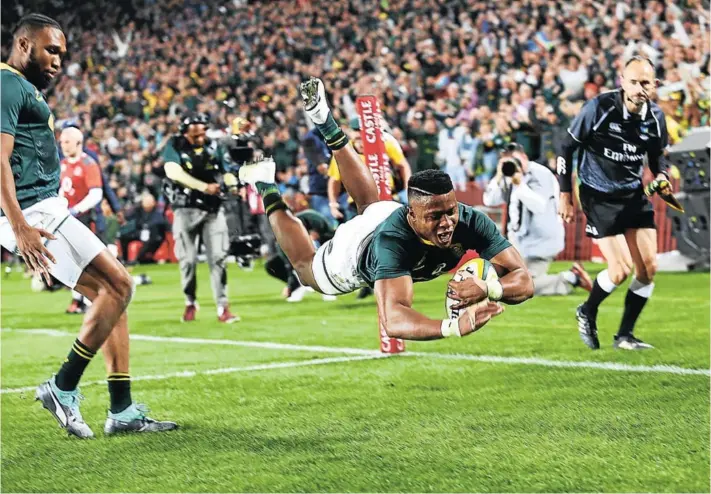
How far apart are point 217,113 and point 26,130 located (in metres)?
24.2

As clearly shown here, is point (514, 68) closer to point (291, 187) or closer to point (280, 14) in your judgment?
point (291, 187)

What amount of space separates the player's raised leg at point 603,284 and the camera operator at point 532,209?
15.0 ft

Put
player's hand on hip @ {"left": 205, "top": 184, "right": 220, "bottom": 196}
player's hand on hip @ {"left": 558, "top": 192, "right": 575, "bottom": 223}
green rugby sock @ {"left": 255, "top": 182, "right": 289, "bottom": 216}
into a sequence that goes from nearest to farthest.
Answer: green rugby sock @ {"left": 255, "top": 182, "right": 289, "bottom": 216}, player's hand on hip @ {"left": 558, "top": 192, "right": 575, "bottom": 223}, player's hand on hip @ {"left": 205, "top": 184, "right": 220, "bottom": 196}

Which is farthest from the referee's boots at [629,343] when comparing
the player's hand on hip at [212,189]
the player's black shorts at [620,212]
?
the player's hand on hip at [212,189]

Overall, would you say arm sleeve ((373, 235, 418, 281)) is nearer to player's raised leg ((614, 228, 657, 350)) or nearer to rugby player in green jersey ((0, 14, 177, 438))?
rugby player in green jersey ((0, 14, 177, 438))

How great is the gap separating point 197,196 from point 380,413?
604 centimetres

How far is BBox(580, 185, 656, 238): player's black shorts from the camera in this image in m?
8.73

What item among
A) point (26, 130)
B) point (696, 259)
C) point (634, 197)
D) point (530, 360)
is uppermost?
point (26, 130)

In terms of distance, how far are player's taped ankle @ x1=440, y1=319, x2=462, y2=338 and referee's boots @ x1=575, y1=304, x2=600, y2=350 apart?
472 centimetres

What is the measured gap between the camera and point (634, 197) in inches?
344

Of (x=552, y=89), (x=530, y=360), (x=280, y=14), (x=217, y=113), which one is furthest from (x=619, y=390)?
(x=280, y=14)

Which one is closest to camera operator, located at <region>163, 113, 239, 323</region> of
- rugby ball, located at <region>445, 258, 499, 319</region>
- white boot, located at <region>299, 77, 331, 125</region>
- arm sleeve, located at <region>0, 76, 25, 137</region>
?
white boot, located at <region>299, 77, 331, 125</region>

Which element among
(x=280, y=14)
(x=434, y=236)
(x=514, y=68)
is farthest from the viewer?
(x=280, y=14)

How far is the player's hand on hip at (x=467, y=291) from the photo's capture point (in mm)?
4582
